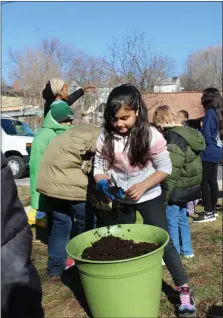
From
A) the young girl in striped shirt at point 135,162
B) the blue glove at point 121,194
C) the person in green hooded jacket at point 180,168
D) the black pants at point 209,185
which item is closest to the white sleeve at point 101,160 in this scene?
the young girl in striped shirt at point 135,162

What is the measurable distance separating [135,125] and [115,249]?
33.3 inches

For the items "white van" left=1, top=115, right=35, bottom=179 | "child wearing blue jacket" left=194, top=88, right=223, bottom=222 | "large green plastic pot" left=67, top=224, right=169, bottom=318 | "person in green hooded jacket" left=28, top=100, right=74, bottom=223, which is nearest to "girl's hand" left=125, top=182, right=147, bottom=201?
"large green plastic pot" left=67, top=224, right=169, bottom=318

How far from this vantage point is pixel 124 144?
271 cm

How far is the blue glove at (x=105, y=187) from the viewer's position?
8.63ft

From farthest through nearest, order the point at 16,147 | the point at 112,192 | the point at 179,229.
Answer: the point at 16,147 → the point at 179,229 → the point at 112,192

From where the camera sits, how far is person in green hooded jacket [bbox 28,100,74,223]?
3465mm

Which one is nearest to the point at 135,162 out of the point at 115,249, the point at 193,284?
the point at 115,249

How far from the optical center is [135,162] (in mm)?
2697

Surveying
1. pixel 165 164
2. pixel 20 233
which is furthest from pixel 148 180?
pixel 20 233

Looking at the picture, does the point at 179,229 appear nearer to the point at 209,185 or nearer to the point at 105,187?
the point at 209,185

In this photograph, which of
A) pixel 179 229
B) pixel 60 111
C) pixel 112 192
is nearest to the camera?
pixel 112 192

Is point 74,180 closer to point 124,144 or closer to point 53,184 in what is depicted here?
point 53,184

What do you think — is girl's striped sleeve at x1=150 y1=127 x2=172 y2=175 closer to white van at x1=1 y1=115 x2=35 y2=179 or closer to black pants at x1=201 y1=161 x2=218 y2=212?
black pants at x1=201 y1=161 x2=218 y2=212

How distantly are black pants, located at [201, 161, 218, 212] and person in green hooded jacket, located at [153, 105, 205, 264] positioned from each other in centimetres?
151
